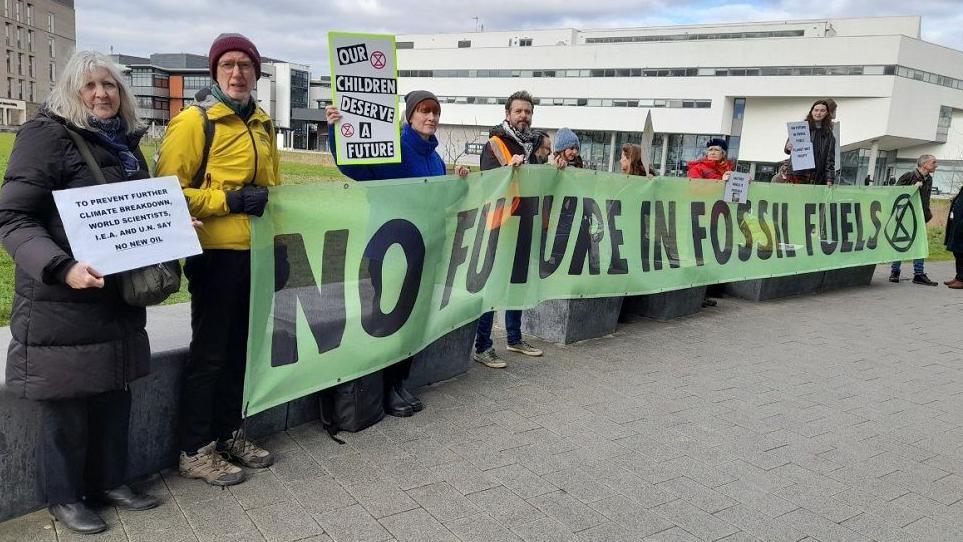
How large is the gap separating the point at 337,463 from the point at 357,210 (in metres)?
1.43

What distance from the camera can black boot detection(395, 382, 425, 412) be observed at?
4656mm

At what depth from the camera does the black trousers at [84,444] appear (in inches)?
116

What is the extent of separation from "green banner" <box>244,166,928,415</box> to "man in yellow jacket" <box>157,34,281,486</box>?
0.38 ft

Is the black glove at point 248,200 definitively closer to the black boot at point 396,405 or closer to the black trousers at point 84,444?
the black trousers at point 84,444

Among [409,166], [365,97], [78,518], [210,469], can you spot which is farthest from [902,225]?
[78,518]

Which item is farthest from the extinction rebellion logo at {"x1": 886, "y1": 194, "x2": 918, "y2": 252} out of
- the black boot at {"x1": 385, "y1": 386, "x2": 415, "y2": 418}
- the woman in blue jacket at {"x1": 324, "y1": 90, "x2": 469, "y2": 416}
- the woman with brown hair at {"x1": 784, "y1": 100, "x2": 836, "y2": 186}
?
the black boot at {"x1": 385, "y1": 386, "x2": 415, "y2": 418}

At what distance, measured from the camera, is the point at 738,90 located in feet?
202

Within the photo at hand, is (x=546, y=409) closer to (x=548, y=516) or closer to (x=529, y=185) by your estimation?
(x=548, y=516)

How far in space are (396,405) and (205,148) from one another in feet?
6.88

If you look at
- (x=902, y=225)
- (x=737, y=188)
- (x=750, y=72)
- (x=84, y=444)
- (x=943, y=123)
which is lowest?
(x=84, y=444)

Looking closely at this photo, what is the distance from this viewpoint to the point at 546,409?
190 inches

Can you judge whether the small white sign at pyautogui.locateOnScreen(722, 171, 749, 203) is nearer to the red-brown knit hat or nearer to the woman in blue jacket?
the woman in blue jacket

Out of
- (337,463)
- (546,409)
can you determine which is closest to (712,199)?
(546,409)

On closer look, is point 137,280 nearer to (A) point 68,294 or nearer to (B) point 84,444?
(A) point 68,294
